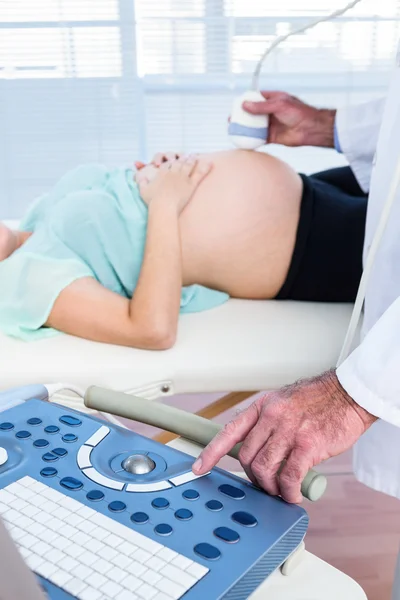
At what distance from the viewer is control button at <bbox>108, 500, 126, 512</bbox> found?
0.58 meters

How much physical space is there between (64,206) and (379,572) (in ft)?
3.66

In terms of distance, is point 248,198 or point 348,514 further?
point 348,514

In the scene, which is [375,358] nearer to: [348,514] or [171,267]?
[171,267]

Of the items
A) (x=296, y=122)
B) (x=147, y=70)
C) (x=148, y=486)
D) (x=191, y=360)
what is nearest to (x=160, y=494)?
(x=148, y=486)

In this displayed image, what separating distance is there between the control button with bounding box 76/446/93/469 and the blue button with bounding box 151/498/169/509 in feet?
0.29

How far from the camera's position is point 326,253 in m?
1.49

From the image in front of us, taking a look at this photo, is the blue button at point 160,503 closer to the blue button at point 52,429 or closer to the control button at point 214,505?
the control button at point 214,505

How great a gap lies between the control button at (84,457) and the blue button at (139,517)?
0.10 meters

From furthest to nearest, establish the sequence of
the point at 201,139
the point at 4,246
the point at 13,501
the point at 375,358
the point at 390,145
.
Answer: the point at 201,139 < the point at 4,246 < the point at 390,145 < the point at 375,358 < the point at 13,501

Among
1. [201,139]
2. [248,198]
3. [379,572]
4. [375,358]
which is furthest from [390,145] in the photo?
[201,139]

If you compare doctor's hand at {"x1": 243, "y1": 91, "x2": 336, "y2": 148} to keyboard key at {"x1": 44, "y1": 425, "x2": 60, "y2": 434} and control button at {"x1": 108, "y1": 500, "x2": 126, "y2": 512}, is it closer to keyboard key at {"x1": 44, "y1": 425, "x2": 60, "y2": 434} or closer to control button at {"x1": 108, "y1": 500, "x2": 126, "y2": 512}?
keyboard key at {"x1": 44, "y1": 425, "x2": 60, "y2": 434}

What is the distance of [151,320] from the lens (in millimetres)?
1190

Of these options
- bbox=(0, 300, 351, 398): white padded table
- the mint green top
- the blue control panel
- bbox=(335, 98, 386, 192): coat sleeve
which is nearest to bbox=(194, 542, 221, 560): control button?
the blue control panel

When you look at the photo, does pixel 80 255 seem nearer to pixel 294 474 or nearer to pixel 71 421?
pixel 71 421
